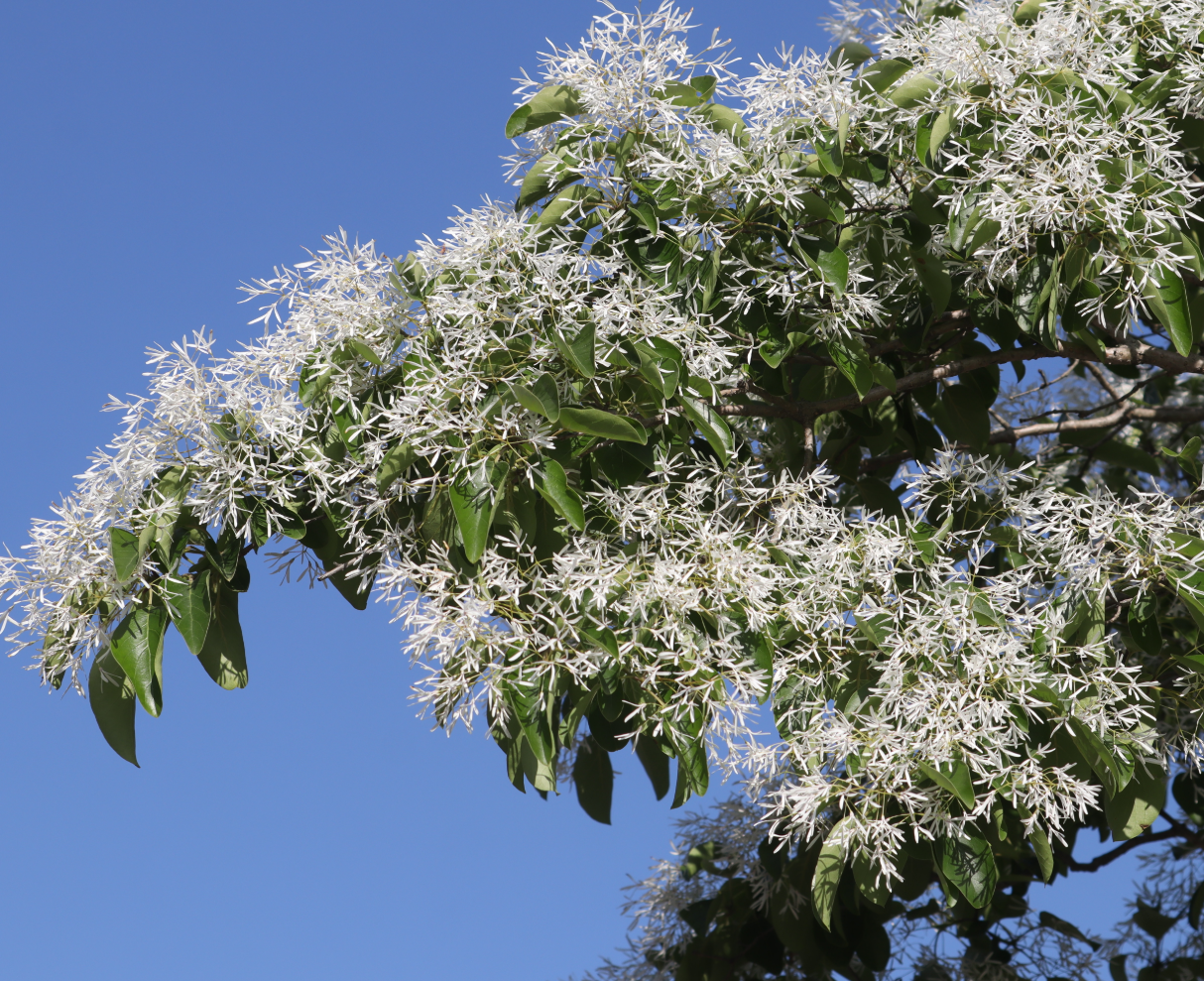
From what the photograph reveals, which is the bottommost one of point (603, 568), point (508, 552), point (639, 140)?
point (603, 568)

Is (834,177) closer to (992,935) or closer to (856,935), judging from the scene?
(856,935)

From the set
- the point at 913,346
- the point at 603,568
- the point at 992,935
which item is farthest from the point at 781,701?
the point at 992,935

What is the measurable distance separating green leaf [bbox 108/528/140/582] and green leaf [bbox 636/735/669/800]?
107 cm

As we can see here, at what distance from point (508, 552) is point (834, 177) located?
3.12ft

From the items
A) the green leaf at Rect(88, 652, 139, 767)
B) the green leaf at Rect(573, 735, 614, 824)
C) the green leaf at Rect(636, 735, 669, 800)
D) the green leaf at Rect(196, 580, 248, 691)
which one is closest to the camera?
the green leaf at Rect(88, 652, 139, 767)

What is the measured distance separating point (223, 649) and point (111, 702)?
0.23 meters

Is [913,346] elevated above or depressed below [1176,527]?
above

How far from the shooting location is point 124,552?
237 centimetres

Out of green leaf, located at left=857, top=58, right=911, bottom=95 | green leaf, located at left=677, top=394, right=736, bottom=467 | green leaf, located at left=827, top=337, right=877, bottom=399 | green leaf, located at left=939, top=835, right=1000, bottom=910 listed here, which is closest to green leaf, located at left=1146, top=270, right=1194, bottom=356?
green leaf, located at left=827, top=337, right=877, bottom=399

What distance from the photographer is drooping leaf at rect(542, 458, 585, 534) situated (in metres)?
2.21

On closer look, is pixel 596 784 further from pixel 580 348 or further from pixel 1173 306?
pixel 1173 306

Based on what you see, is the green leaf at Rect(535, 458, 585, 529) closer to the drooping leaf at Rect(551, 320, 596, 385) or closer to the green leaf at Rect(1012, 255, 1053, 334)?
the drooping leaf at Rect(551, 320, 596, 385)

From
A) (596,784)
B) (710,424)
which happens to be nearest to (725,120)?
(710,424)

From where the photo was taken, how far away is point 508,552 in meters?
2.49
